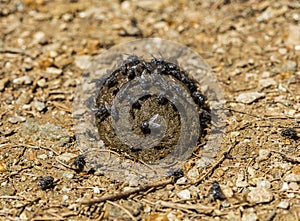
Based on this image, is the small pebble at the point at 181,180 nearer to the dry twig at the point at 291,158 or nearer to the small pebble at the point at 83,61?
the dry twig at the point at 291,158

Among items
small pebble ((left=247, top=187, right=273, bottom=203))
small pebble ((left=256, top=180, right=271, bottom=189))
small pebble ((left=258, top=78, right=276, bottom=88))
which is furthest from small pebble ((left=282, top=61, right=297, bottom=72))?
small pebble ((left=247, top=187, right=273, bottom=203))

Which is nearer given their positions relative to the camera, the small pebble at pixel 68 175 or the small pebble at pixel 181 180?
the small pebble at pixel 181 180

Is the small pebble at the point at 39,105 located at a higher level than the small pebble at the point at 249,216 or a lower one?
lower

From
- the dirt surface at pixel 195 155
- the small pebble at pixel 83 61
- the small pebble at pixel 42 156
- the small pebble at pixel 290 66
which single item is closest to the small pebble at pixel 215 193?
the dirt surface at pixel 195 155

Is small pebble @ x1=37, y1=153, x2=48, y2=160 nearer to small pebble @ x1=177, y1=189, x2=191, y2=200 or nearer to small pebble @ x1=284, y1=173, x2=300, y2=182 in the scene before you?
small pebble @ x1=177, y1=189, x2=191, y2=200

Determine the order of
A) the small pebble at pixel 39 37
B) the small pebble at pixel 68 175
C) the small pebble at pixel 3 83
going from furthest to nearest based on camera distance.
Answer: the small pebble at pixel 39 37 < the small pebble at pixel 3 83 < the small pebble at pixel 68 175

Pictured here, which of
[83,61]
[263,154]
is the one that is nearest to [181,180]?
[263,154]

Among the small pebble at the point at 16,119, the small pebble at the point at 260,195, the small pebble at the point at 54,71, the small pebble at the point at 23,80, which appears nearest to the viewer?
the small pebble at the point at 260,195

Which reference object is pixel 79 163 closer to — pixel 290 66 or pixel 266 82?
pixel 266 82
